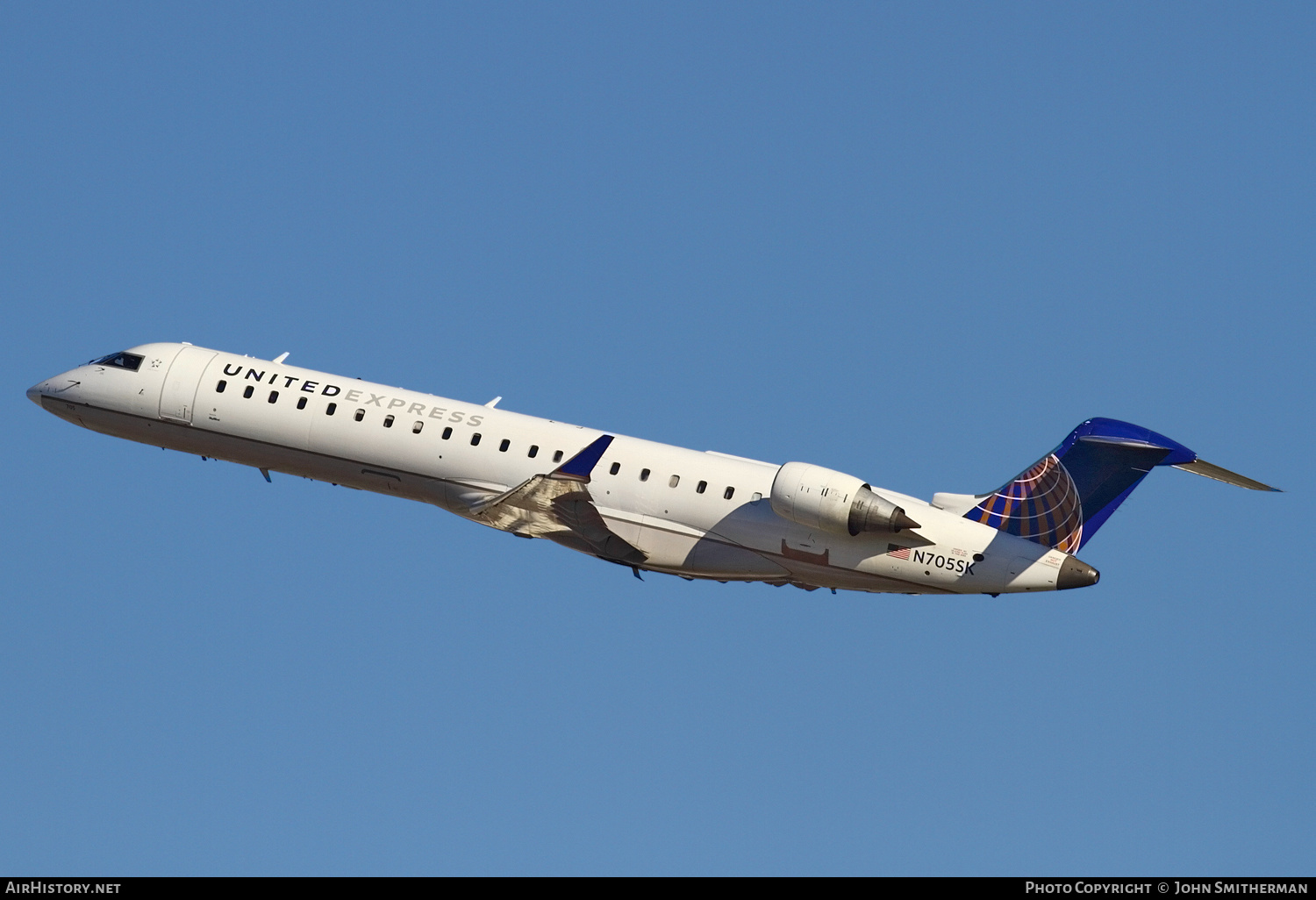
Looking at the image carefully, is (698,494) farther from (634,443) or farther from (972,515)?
(972,515)

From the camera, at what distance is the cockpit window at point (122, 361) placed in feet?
118

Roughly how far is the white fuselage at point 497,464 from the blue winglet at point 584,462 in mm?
1505

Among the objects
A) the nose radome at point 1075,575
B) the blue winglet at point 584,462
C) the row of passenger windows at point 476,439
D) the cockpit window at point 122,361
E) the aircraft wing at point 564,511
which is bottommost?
the nose radome at point 1075,575

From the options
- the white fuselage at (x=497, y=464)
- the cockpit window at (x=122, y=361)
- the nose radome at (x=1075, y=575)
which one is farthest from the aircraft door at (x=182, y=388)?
the nose radome at (x=1075, y=575)

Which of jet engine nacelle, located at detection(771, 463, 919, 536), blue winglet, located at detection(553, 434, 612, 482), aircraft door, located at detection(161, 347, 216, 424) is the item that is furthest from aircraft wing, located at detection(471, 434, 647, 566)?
aircraft door, located at detection(161, 347, 216, 424)

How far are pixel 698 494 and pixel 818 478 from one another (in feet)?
9.08

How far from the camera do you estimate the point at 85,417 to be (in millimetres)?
36250

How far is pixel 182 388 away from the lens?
35188 millimetres

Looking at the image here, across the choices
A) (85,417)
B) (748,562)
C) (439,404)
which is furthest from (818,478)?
(85,417)

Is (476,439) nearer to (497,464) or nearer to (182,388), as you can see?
(497,464)

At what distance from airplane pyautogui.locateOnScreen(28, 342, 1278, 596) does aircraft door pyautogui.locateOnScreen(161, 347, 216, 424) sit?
37 mm

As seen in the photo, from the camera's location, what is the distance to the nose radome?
3042cm

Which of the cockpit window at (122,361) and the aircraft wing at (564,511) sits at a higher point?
the cockpit window at (122,361)

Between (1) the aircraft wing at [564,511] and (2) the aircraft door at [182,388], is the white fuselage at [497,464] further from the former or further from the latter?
(1) the aircraft wing at [564,511]
